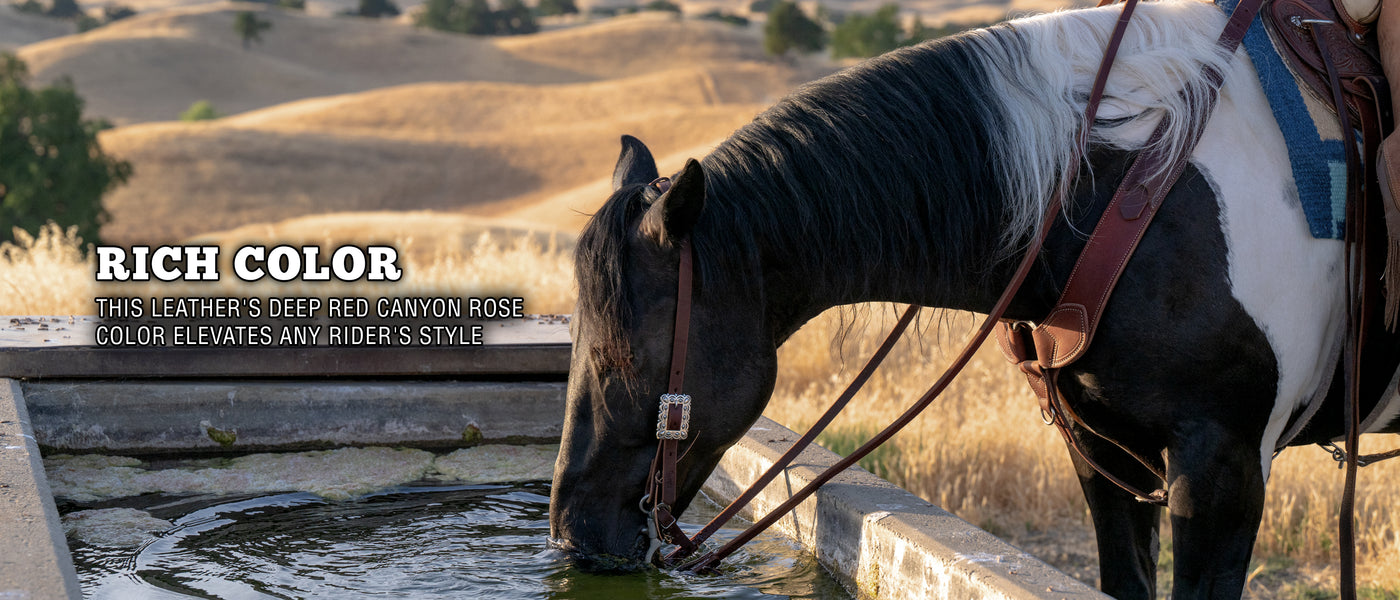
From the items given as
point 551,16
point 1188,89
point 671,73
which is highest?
point 551,16

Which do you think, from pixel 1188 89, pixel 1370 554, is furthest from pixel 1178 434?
pixel 1370 554

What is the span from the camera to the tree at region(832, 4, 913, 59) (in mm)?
47969

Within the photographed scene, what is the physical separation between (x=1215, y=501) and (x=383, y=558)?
2.31m

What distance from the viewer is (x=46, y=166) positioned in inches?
1009

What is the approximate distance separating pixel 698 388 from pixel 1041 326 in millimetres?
798

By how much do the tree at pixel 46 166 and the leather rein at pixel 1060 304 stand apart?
26268mm

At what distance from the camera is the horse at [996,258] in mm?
2432

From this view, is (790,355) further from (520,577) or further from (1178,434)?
(1178,434)

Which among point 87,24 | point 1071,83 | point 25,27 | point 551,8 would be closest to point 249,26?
point 87,24

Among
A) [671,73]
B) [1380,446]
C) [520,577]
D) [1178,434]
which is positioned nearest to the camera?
[1178,434]

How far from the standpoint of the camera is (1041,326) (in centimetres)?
261

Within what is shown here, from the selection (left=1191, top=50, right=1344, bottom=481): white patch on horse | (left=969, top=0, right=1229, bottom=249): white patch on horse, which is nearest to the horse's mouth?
(left=969, top=0, right=1229, bottom=249): white patch on horse

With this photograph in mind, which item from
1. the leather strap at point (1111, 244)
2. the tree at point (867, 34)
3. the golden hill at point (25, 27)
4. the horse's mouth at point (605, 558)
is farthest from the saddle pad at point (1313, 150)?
the golden hill at point (25, 27)

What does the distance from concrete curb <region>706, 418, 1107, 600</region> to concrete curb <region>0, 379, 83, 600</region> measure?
6.01ft
